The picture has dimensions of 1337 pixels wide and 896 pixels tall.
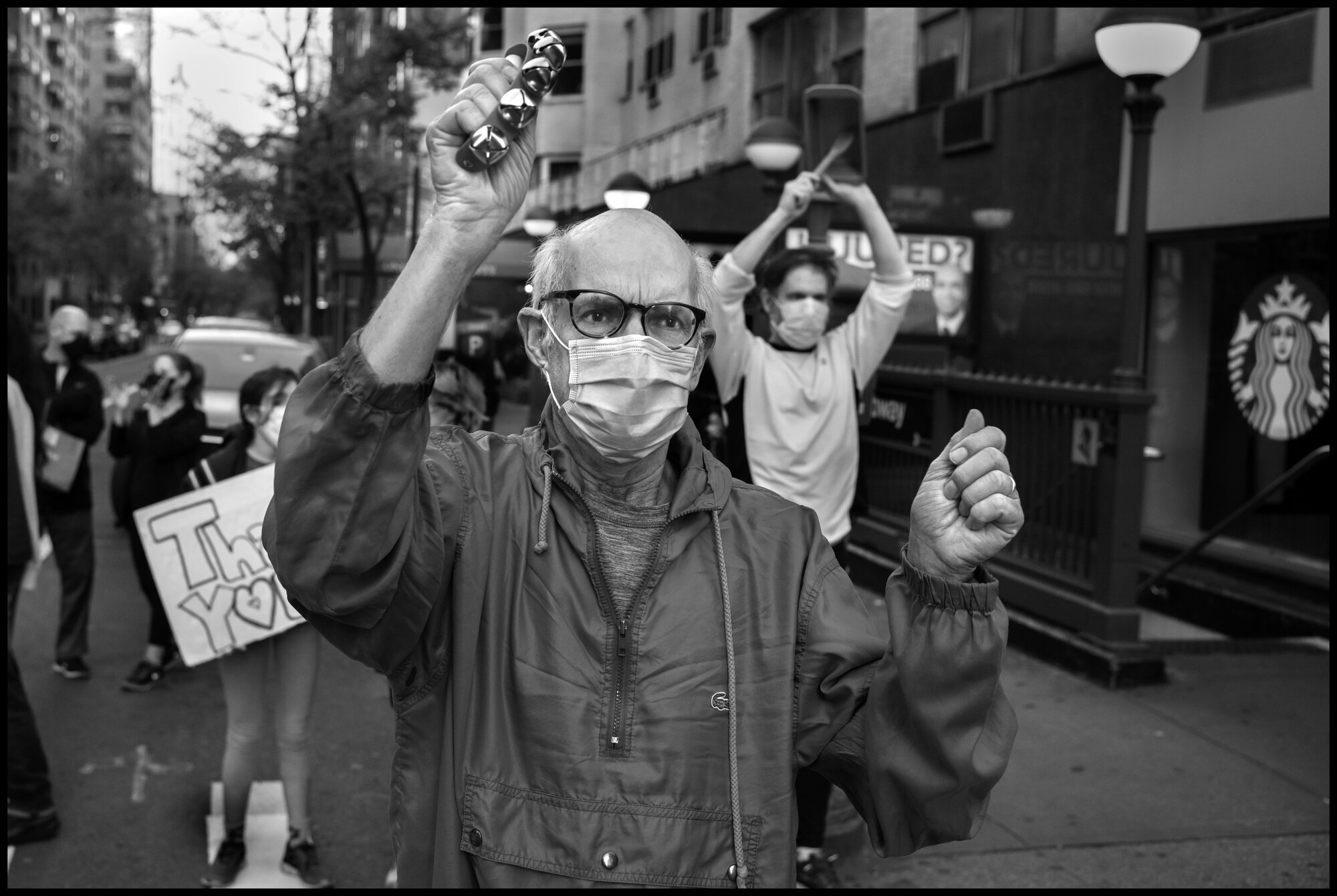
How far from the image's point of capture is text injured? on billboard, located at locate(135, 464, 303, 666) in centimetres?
497

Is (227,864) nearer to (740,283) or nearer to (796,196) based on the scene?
(740,283)

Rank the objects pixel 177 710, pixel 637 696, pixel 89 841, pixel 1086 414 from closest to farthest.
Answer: pixel 637 696 < pixel 89 841 < pixel 177 710 < pixel 1086 414

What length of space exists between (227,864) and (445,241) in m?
3.75

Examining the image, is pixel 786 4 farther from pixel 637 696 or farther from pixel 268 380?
pixel 637 696

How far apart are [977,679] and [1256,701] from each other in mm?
5897

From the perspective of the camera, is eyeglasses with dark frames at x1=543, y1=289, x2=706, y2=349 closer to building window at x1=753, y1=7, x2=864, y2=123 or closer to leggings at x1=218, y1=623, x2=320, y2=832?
leggings at x1=218, y1=623, x2=320, y2=832

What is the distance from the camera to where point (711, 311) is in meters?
2.13

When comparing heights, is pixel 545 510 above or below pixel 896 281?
below

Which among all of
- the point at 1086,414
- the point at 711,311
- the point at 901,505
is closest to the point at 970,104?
the point at 901,505

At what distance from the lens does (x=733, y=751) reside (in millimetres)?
1993

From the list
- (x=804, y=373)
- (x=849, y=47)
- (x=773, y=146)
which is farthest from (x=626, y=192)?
(x=804, y=373)

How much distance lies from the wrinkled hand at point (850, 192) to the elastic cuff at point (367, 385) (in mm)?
3258

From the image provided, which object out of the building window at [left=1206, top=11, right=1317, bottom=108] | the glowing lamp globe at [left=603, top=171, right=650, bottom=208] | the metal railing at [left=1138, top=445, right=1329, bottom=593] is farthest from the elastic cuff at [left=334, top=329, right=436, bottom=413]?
the glowing lamp globe at [left=603, top=171, right=650, bottom=208]

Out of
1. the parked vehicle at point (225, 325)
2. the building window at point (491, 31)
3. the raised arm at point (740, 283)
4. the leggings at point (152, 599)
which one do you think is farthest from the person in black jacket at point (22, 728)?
the building window at point (491, 31)
